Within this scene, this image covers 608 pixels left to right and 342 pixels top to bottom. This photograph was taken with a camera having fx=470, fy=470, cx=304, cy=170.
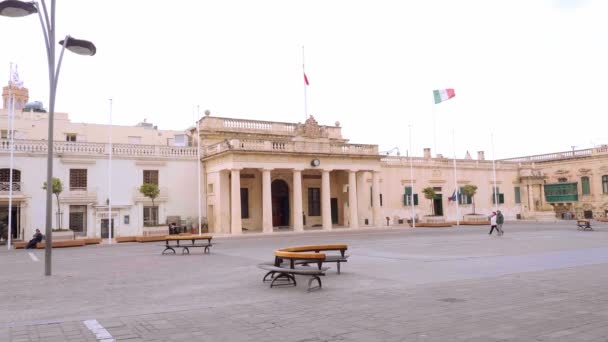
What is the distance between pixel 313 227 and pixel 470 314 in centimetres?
3210

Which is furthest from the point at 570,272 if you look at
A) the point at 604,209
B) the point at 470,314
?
the point at 604,209

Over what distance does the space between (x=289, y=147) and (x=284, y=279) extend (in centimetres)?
2450

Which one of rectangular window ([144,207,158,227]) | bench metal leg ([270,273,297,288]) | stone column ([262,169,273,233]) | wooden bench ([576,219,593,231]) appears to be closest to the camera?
bench metal leg ([270,273,297,288])

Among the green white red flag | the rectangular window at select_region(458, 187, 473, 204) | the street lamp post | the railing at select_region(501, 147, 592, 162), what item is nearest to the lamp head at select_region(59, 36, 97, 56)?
the street lamp post

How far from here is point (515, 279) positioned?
1048 cm

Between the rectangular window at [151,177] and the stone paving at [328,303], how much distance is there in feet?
68.2

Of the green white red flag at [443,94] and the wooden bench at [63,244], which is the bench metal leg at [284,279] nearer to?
the wooden bench at [63,244]

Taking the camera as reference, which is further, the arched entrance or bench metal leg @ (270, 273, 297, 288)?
the arched entrance

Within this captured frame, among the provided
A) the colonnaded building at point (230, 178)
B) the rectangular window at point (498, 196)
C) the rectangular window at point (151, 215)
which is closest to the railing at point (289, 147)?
the colonnaded building at point (230, 178)

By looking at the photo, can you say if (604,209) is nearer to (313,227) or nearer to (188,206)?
(313,227)

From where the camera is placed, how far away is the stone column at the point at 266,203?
3350 cm

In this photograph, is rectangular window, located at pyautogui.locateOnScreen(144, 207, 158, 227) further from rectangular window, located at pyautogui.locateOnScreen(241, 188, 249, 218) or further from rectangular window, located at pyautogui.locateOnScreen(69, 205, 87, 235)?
rectangular window, located at pyautogui.locateOnScreen(241, 188, 249, 218)

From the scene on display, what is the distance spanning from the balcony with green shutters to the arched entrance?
3216 cm

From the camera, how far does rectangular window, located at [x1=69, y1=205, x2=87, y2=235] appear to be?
3175cm
